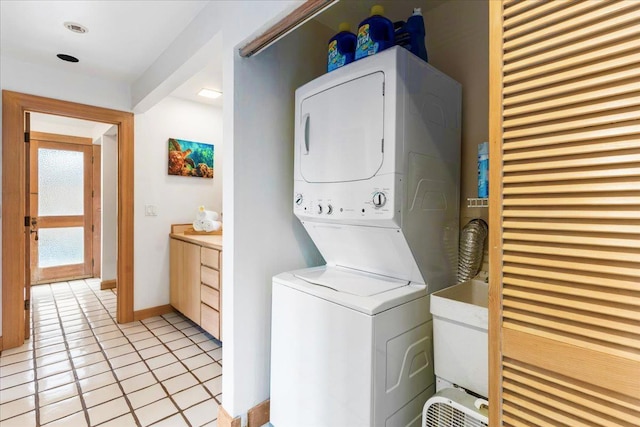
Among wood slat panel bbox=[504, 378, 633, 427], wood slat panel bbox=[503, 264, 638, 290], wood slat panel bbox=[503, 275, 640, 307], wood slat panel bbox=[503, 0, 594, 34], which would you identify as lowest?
wood slat panel bbox=[504, 378, 633, 427]

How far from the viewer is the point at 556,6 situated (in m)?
0.65

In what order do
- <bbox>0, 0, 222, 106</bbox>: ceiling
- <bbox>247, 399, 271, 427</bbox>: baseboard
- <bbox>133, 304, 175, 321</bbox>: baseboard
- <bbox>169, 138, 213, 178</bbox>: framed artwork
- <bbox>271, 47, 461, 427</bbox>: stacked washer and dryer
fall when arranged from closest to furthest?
1. <bbox>271, 47, 461, 427</bbox>: stacked washer and dryer
2. <bbox>247, 399, 271, 427</bbox>: baseboard
3. <bbox>0, 0, 222, 106</bbox>: ceiling
4. <bbox>133, 304, 175, 321</bbox>: baseboard
5. <bbox>169, 138, 213, 178</bbox>: framed artwork

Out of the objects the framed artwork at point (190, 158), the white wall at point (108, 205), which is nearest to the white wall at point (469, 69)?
the framed artwork at point (190, 158)

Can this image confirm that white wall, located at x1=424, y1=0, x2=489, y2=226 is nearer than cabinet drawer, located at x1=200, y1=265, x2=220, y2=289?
Yes

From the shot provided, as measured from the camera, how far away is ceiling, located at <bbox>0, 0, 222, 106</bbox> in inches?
75.0

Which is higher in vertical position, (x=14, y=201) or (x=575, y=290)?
(x=14, y=201)

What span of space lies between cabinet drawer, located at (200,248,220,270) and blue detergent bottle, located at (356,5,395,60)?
1.89 metres

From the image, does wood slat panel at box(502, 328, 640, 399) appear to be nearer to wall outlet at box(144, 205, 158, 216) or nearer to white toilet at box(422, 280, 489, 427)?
white toilet at box(422, 280, 489, 427)

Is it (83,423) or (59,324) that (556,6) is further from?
(59,324)

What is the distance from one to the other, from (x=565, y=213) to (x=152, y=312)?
3718 mm

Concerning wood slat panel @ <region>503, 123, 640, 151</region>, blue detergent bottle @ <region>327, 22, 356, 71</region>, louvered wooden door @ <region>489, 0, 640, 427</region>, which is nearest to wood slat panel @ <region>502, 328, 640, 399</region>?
louvered wooden door @ <region>489, 0, 640, 427</region>

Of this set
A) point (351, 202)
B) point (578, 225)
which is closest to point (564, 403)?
point (578, 225)

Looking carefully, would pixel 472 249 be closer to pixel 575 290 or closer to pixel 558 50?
pixel 575 290

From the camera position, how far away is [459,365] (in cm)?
128
